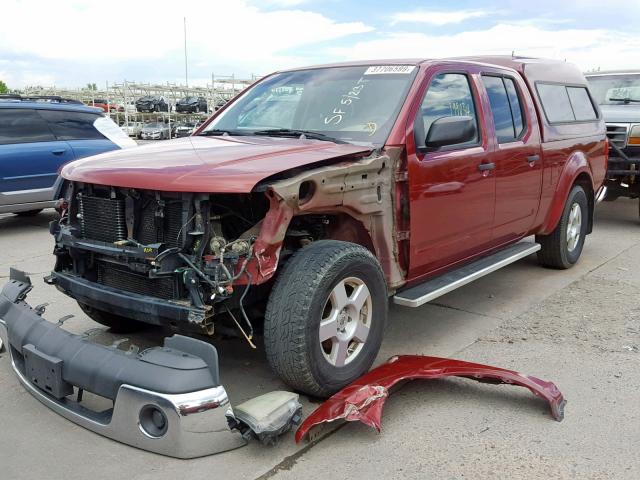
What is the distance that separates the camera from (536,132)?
5.39 m

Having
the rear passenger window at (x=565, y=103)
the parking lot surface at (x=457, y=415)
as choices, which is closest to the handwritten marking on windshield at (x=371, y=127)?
the parking lot surface at (x=457, y=415)

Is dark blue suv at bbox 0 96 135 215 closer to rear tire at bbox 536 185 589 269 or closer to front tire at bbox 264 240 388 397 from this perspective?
front tire at bbox 264 240 388 397

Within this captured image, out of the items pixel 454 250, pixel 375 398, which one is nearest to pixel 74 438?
pixel 375 398

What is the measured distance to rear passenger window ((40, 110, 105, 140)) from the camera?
894 centimetres

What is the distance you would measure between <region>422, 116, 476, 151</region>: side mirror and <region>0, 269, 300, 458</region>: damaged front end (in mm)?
1892

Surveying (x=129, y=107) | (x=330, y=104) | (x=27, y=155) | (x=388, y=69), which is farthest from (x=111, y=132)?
(x=129, y=107)

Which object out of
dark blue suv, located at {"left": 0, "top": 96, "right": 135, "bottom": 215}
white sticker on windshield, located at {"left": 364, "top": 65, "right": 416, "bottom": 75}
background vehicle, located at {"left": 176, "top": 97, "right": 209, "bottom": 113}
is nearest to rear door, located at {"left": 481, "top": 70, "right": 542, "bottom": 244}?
white sticker on windshield, located at {"left": 364, "top": 65, "right": 416, "bottom": 75}

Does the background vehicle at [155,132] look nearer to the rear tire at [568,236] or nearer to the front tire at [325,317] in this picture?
the rear tire at [568,236]

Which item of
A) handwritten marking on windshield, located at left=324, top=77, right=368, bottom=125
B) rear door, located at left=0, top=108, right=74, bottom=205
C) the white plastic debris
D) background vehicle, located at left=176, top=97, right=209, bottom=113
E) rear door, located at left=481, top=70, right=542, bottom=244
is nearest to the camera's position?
the white plastic debris

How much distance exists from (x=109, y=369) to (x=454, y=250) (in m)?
2.55

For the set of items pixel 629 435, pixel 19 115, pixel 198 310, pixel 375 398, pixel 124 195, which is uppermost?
pixel 19 115

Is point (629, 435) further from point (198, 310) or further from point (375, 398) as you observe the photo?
point (198, 310)

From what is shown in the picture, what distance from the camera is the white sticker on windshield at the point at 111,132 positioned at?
374 inches

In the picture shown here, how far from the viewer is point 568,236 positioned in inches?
251
